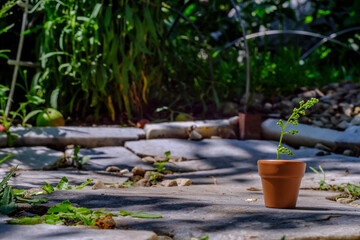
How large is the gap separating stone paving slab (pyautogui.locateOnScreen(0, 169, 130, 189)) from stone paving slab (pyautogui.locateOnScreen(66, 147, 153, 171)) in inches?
8.2

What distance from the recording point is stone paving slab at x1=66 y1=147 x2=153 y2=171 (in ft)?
9.03

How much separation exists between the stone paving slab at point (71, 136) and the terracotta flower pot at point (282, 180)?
1.88 meters

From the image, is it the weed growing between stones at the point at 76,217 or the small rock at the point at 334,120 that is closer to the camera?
the weed growing between stones at the point at 76,217

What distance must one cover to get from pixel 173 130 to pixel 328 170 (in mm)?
1346

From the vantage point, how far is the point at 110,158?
2.90m

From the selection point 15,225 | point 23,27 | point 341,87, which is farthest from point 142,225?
point 341,87

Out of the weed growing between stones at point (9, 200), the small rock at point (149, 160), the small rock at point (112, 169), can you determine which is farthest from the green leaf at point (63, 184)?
the small rock at point (149, 160)

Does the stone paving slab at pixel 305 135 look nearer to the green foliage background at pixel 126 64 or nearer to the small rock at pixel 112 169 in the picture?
the green foliage background at pixel 126 64

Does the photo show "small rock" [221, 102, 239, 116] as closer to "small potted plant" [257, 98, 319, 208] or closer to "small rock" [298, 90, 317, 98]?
"small rock" [298, 90, 317, 98]

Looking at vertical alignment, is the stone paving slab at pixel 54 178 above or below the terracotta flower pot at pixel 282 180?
below

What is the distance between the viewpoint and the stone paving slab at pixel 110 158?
9.03ft

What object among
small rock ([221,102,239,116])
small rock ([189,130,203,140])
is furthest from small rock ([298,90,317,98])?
small rock ([189,130,203,140])

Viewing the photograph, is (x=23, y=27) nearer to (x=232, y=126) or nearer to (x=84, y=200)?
(x=232, y=126)

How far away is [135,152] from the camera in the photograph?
120 inches
